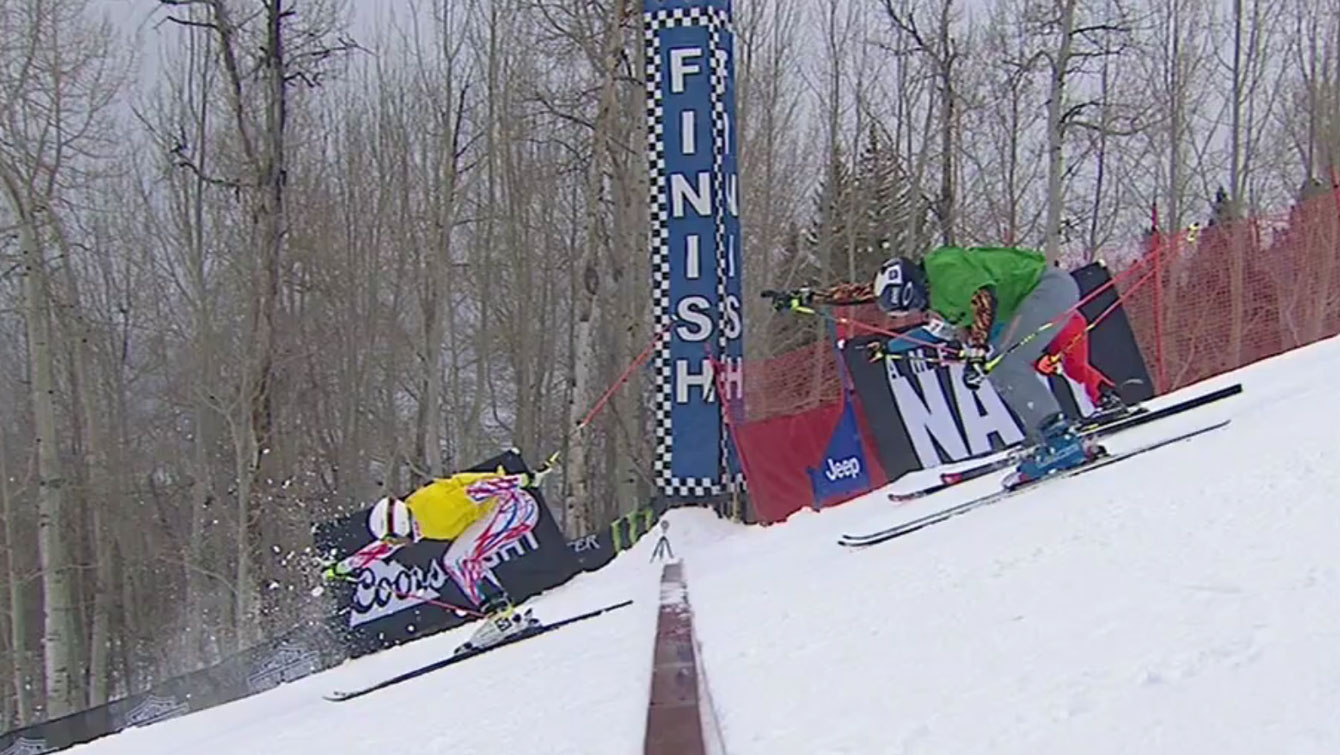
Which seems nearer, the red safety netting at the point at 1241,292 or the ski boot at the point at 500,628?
the ski boot at the point at 500,628

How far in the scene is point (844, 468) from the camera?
10.7 meters

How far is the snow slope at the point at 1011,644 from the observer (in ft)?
8.77

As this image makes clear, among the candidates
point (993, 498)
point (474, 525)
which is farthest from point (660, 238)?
point (993, 498)

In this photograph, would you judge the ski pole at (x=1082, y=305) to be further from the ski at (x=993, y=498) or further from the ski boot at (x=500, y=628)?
the ski boot at (x=500, y=628)

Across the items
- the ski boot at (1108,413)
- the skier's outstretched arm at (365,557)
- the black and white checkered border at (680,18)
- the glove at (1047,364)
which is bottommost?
the skier's outstretched arm at (365,557)

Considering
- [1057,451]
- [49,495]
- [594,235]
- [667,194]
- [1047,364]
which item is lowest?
[49,495]

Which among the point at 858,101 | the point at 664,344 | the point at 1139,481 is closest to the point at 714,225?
the point at 664,344

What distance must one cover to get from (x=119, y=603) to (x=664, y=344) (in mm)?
23626

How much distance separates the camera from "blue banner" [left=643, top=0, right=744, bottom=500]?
10.8 m

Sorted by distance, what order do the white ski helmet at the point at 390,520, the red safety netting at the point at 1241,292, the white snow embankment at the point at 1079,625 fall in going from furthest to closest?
the red safety netting at the point at 1241,292 < the white ski helmet at the point at 390,520 < the white snow embankment at the point at 1079,625

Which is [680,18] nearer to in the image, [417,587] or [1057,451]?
[417,587]

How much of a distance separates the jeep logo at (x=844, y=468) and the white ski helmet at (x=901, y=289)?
3.70 m

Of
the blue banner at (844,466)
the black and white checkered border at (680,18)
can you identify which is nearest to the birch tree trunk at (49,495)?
the black and white checkered border at (680,18)

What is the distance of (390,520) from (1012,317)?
4.10 m
